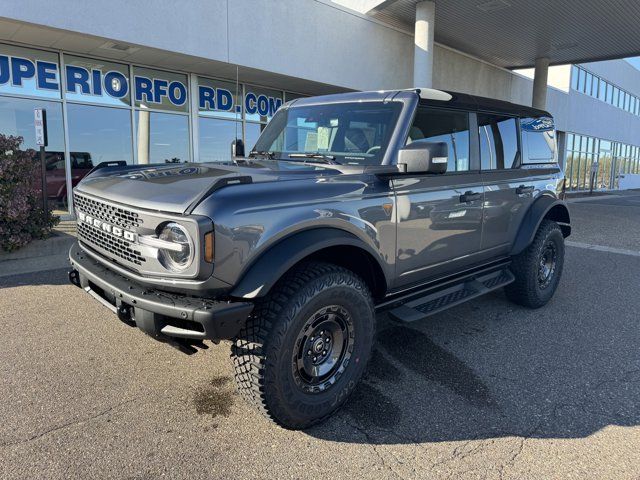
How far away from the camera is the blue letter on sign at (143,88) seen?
1095 cm

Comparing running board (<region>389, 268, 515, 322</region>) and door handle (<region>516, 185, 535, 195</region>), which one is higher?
door handle (<region>516, 185, 535, 195</region>)

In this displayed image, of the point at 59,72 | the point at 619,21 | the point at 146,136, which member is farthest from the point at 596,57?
the point at 59,72

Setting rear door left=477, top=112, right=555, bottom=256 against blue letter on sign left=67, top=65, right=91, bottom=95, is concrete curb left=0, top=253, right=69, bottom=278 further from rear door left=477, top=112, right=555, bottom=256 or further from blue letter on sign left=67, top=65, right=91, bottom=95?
rear door left=477, top=112, right=555, bottom=256

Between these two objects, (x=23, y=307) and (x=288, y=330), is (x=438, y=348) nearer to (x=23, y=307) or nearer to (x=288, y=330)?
(x=288, y=330)

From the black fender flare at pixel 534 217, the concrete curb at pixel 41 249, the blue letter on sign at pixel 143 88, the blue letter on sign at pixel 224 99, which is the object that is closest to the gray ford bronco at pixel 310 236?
the black fender flare at pixel 534 217

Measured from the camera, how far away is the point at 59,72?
9820 millimetres

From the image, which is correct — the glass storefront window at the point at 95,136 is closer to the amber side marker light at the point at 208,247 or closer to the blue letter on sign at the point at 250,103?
the blue letter on sign at the point at 250,103

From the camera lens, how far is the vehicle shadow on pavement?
8.95 ft

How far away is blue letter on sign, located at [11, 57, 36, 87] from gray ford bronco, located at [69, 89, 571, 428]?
25.8 ft

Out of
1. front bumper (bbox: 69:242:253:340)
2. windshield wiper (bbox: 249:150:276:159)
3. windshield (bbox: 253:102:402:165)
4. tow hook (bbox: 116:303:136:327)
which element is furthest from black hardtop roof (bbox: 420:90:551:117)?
tow hook (bbox: 116:303:136:327)

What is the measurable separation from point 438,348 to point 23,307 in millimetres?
3988

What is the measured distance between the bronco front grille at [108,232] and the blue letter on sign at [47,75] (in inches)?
319

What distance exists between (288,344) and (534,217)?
316 centimetres

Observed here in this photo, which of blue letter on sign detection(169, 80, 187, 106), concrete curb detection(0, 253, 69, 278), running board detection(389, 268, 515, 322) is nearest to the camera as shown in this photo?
running board detection(389, 268, 515, 322)
